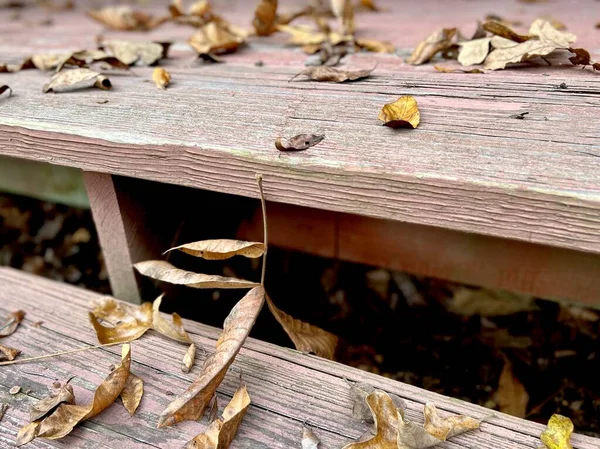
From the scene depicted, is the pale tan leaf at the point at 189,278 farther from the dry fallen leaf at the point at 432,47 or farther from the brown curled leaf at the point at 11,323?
the dry fallen leaf at the point at 432,47

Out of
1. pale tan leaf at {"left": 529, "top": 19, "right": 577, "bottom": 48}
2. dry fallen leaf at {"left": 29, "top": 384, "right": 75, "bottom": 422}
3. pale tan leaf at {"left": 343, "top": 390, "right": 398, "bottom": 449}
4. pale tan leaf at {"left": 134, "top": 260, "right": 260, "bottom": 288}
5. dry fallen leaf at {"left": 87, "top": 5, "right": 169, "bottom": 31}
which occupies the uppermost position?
pale tan leaf at {"left": 529, "top": 19, "right": 577, "bottom": 48}

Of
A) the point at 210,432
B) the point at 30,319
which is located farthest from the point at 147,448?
the point at 30,319

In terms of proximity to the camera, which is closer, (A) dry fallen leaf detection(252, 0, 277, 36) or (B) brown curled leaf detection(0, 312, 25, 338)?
(B) brown curled leaf detection(0, 312, 25, 338)

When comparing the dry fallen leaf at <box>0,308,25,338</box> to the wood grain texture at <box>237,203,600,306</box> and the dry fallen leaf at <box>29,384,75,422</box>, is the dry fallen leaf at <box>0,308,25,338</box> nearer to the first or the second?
the dry fallen leaf at <box>29,384,75,422</box>

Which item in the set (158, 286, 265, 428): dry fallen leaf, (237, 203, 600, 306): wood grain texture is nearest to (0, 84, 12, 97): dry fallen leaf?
(237, 203, 600, 306): wood grain texture

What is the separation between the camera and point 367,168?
0.88 meters

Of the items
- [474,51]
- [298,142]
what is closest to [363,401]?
[298,142]

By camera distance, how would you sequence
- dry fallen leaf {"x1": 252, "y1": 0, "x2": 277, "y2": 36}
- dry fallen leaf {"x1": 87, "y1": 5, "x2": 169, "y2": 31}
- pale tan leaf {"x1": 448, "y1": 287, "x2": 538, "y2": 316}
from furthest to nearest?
dry fallen leaf {"x1": 87, "y1": 5, "x2": 169, "y2": 31} → pale tan leaf {"x1": 448, "y1": 287, "x2": 538, "y2": 316} → dry fallen leaf {"x1": 252, "y1": 0, "x2": 277, "y2": 36}

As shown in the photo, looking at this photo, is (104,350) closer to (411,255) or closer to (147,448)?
(147,448)

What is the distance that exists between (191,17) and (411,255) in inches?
46.6

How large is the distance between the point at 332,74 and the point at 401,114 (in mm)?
301

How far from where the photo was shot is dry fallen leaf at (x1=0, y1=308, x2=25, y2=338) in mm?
1068

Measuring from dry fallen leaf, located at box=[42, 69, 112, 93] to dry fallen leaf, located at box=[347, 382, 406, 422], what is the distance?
866 millimetres

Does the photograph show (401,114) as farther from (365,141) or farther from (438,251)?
(438,251)
